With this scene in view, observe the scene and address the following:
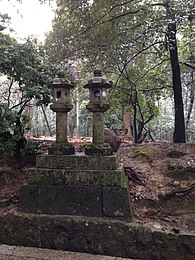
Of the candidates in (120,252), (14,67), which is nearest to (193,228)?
(120,252)

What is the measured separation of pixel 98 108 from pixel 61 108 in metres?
0.60

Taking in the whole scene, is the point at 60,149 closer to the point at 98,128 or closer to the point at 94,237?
the point at 98,128

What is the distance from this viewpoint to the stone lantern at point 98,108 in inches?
133

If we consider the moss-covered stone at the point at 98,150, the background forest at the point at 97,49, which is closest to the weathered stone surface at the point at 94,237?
the moss-covered stone at the point at 98,150

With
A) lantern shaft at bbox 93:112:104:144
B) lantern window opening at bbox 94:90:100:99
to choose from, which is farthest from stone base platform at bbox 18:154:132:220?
lantern window opening at bbox 94:90:100:99

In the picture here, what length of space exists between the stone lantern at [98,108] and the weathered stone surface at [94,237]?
39.5 inches

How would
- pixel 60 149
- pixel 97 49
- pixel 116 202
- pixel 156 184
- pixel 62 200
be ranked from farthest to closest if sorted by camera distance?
pixel 97 49 → pixel 156 184 → pixel 60 149 → pixel 62 200 → pixel 116 202

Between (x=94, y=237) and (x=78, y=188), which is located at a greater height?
(x=78, y=188)

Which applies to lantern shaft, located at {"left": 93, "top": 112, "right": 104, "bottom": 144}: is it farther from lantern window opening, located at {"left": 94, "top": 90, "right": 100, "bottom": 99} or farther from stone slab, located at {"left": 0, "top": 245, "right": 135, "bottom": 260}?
stone slab, located at {"left": 0, "top": 245, "right": 135, "bottom": 260}

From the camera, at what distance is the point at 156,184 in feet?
12.9

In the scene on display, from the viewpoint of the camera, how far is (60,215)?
10.3ft

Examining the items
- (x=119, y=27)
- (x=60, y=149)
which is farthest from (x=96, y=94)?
(x=119, y=27)

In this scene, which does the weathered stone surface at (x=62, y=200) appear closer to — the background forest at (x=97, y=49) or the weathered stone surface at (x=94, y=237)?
the weathered stone surface at (x=94, y=237)

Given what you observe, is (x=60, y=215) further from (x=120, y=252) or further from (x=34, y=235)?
(x=120, y=252)
